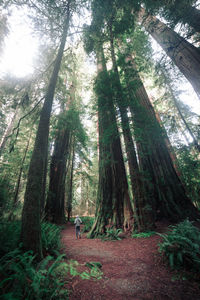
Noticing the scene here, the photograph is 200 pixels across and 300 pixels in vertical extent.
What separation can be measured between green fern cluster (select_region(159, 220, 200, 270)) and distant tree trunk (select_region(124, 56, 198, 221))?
2.26m

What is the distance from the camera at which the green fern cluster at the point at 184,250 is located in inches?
101

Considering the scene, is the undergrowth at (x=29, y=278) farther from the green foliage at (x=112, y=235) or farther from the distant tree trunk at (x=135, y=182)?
the distant tree trunk at (x=135, y=182)

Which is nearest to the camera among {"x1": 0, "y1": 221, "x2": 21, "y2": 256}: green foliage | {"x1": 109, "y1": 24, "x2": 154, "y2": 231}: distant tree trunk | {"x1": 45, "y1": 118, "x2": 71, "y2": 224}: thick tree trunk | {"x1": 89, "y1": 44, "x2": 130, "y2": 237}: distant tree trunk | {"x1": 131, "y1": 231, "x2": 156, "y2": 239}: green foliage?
{"x1": 0, "y1": 221, "x2": 21, "y2": 256}: green foliage

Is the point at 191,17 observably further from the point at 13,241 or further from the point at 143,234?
the point at 13,241

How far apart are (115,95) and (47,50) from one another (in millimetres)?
4495

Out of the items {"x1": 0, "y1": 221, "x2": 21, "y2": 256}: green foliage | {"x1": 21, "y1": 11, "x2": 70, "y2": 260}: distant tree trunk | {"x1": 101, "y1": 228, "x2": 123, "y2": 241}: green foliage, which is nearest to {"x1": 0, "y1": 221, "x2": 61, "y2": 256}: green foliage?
{"x1": 0, "y1": 221, "x2": 21, "y2": 256}: green foliage

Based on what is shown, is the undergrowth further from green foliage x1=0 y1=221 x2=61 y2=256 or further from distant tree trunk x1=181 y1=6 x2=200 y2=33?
distant tree trunk x1=181 y1=6 x2=200 y2=33

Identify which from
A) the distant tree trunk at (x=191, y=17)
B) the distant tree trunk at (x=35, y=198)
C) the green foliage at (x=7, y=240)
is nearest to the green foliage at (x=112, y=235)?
the distant tree trunk at (x=35, y=198)

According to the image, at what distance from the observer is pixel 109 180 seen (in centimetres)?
662

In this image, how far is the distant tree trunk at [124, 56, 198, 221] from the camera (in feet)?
18.0

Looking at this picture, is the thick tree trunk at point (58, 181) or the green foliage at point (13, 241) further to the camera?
the thick tree trunk at point (58, 181)

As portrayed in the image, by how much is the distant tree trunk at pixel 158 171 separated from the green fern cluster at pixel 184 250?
2257mm

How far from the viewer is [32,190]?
11.1 ft

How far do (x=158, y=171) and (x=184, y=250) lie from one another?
4.45 metres
